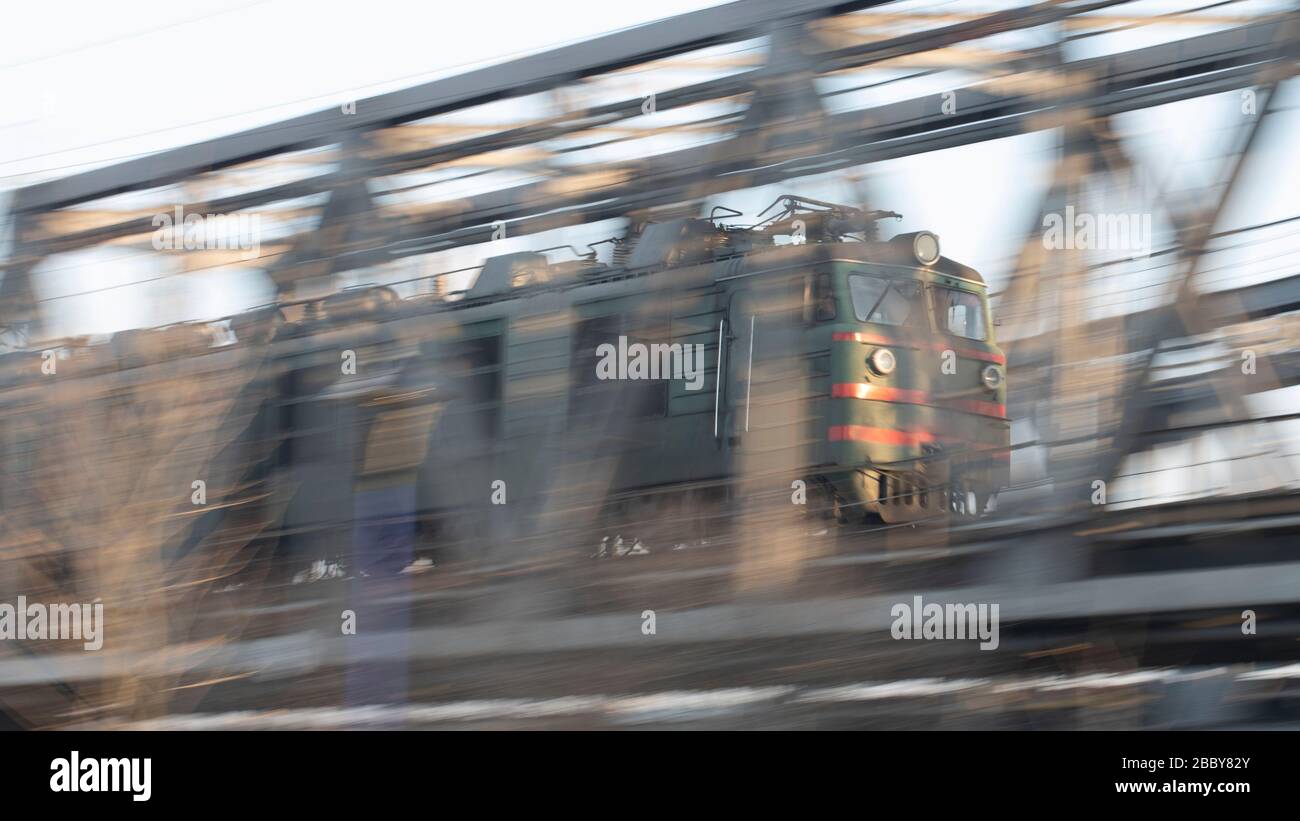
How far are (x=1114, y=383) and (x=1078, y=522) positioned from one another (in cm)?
59

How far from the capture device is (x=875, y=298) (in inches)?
300

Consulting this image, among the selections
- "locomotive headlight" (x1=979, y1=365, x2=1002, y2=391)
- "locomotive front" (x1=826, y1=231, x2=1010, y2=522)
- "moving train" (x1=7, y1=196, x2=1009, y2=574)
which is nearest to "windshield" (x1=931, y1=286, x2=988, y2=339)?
"locomotive front" (x1=826, y1=231, x2=1010, y2=522)

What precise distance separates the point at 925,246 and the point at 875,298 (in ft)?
1.51

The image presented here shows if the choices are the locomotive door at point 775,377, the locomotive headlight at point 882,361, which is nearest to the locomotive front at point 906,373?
the locomotive headlight at point 882,361

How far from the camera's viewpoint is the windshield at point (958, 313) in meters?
8.34

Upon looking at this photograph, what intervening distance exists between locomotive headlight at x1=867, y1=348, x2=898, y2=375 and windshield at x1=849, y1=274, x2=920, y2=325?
0.80 ft

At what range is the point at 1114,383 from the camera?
4520mm

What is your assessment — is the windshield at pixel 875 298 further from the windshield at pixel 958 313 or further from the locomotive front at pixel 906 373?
the windshield at pixel 958 313

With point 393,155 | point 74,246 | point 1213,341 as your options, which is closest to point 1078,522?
point 1213,341

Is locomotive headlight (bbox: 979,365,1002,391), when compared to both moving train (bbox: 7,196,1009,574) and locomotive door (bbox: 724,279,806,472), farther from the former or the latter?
locomotive door (bbox: 724,279,806,472)

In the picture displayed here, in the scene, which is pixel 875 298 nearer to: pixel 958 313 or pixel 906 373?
pixel 906 373

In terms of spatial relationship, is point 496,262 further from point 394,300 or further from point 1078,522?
point 1078,522

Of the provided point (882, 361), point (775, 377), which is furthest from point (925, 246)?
point (775, 377)

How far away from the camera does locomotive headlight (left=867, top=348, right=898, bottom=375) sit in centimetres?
727
